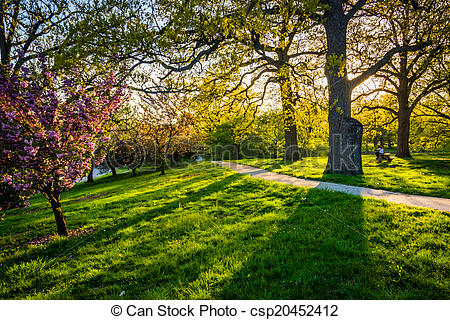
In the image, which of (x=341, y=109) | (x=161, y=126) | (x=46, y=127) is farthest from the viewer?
(x=161, y=126)

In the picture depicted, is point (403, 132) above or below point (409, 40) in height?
below

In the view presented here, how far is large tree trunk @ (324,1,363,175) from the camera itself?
9.89 meters

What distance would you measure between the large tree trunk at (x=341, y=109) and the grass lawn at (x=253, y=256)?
4383mm

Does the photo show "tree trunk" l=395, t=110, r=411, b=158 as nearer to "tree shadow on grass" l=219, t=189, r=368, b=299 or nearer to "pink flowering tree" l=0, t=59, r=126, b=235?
"tree shadow on grass" l=219, t=189, r=368, b=299

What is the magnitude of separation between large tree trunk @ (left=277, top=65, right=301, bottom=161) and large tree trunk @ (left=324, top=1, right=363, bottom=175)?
2.46 meters

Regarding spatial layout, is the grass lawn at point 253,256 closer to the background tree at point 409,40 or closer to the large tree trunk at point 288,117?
the large tree trunk at point 288,117

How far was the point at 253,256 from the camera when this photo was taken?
4.03 m

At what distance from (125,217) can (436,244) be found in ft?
30.3

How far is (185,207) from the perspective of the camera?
8383mm

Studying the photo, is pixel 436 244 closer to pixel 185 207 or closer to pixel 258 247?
pixel 258 247

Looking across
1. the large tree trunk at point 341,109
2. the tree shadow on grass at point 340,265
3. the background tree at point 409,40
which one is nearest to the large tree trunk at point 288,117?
the large tree trunk at point 341,109

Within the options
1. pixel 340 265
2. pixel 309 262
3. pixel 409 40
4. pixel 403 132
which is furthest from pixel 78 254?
pixel 403 132

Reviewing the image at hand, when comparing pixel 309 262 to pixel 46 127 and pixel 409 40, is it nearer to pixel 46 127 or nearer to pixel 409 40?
pixel 46 127

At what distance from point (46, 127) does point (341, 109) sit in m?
12.3
